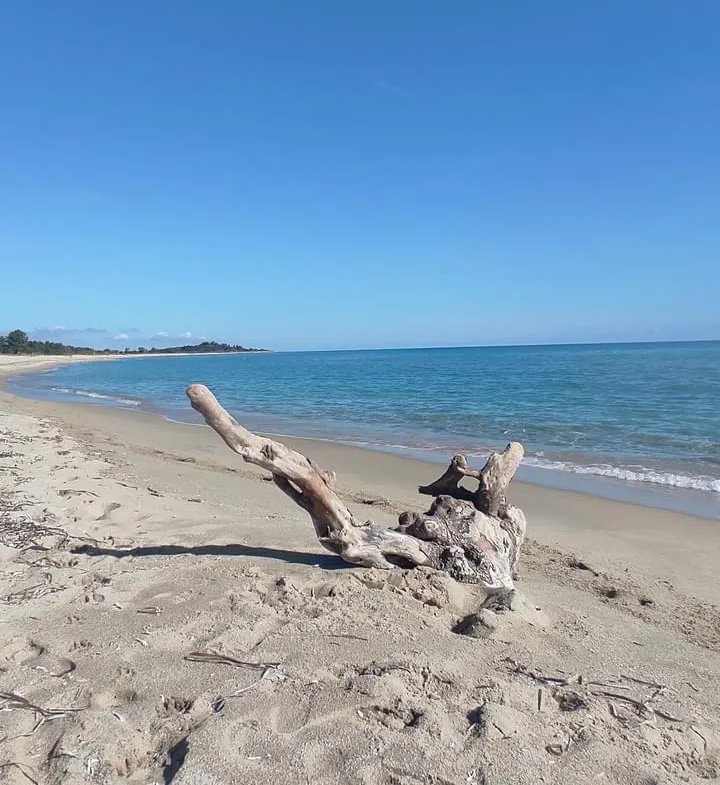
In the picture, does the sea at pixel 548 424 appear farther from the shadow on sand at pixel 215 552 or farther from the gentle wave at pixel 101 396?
the shadow on sand at pixel 215 552

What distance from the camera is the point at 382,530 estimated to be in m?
4.43

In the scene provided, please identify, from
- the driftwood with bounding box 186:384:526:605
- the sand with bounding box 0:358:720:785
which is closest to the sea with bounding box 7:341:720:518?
the sand with bounding box 0:358:720:785

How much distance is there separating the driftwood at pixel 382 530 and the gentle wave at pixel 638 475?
6.33 metres

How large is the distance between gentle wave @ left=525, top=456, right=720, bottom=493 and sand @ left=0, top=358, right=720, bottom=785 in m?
3.68

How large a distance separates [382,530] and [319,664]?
1462mm

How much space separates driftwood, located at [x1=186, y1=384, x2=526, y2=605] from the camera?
4.04 metres

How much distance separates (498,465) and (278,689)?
284cm

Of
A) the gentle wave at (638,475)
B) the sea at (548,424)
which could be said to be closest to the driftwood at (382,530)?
the sea at (548,424)

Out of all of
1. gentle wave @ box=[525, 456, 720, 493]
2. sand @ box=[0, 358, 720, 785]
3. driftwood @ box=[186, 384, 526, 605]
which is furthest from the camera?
gentle wave @ box=[525, 456, 720, 493]

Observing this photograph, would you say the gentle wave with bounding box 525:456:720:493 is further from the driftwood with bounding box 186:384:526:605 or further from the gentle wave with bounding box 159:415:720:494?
the driftwood with bounding box 186:384:526:605

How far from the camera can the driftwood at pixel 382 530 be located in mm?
4039

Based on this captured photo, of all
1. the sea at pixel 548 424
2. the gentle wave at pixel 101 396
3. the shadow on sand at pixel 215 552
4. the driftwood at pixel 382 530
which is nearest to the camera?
the driftwood at pixel 382 530

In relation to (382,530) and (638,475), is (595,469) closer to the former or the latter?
(638,475)

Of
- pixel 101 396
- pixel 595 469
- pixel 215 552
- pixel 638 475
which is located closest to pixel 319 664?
pixel 215 552
